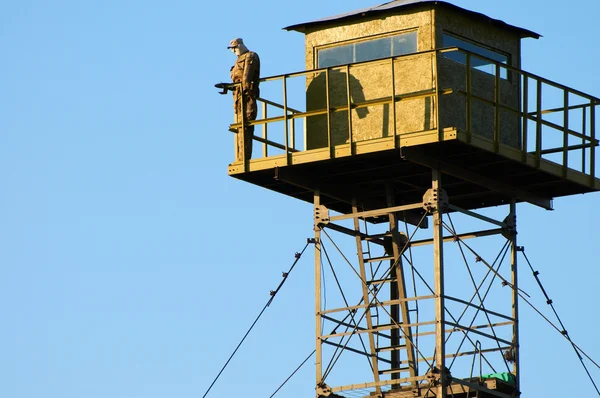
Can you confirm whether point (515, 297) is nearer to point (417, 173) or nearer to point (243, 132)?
point (417, 173)

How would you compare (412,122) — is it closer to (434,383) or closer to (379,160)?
(379,160)

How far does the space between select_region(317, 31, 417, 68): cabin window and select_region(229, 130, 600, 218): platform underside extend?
2.28 metres

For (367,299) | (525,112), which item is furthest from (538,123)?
(367,299)

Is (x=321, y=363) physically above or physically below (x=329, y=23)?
below

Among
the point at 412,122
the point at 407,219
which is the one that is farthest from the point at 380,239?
the point at 412,122

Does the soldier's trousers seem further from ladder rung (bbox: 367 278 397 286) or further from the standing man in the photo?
ladder rung (bbox: 367 278 397 286)

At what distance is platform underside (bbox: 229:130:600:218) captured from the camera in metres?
43.8

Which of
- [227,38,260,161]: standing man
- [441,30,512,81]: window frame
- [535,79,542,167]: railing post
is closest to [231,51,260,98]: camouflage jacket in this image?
[227,38,260,161]: standing man

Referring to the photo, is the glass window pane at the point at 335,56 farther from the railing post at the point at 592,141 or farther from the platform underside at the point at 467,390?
the platform underside at the point at 467,390

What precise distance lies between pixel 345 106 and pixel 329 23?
93.7 inches

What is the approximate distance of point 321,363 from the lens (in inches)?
1764

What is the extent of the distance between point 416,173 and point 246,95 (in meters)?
3.73

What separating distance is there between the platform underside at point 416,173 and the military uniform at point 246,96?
0.45 m

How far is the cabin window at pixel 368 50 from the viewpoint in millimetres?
45312
